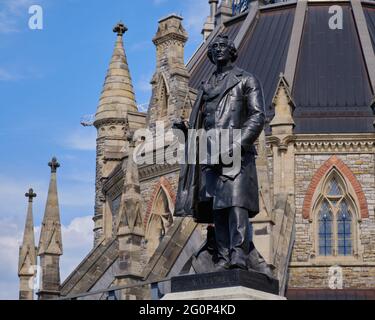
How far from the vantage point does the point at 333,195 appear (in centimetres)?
2800

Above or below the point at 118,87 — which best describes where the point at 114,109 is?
below

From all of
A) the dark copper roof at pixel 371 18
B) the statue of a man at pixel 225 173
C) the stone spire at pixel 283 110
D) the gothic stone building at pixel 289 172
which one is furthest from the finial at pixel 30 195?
the statue of a man at pixel 225 173

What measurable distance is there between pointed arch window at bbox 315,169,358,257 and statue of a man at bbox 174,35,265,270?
1867 centimetres

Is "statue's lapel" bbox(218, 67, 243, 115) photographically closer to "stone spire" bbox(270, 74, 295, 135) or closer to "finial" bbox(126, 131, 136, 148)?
"stone spire" bbox(270, 74, 295, 135)

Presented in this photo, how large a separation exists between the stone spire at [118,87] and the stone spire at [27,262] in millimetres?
6928

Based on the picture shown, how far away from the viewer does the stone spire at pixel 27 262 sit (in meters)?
30.2

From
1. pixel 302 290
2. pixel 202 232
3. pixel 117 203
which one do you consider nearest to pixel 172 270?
pixel 202 232

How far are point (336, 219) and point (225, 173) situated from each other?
63.8 feet

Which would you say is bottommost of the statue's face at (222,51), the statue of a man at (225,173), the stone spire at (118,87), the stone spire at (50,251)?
the statue of a man at (225,173)

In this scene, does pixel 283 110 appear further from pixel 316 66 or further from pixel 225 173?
pixel 225 173

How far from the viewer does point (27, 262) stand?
100 feet

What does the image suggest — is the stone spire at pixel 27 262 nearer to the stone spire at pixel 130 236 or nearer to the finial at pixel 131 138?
the finial at pixel 131 138

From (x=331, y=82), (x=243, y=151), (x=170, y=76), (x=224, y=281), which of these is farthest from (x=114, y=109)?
(x=224, y=281)

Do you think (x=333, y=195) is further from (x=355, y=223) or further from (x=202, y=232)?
(x=202, y=232)
